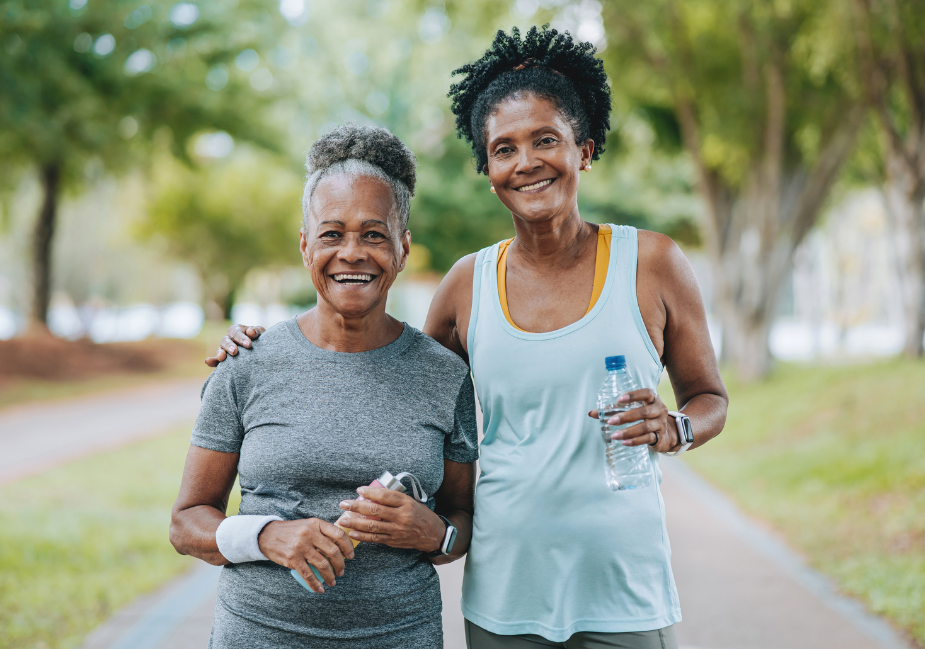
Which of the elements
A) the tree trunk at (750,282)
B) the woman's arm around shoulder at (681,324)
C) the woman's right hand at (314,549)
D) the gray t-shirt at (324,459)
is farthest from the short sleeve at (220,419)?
the tree trunk at (750,282)

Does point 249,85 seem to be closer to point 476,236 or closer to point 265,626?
point 476,236

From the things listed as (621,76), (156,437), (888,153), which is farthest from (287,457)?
(621,76)

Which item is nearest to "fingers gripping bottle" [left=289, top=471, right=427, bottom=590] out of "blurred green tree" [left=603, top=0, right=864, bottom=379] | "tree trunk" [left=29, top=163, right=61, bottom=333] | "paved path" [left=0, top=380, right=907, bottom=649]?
"paved path" [left=0, top=380, right=907, bottom=649]

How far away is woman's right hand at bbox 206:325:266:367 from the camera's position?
2305mm

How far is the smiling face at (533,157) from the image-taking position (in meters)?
2.33

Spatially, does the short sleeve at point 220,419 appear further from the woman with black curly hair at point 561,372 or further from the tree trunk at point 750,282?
the tree trunk at point 750,282

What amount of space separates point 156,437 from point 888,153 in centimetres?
1140

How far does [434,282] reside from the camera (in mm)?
35875

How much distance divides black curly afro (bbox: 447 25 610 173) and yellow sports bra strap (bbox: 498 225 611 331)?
28 centimetres

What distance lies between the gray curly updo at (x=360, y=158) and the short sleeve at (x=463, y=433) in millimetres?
492

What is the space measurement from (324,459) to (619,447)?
75cm

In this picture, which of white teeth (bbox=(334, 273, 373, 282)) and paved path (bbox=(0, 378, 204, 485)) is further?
paved path (bbox=(0, 378, 204, 485))

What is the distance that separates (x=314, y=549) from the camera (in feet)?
6.51

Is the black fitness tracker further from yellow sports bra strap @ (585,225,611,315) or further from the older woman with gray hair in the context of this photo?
the older woman with gray hair
